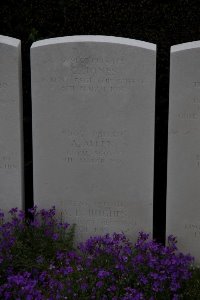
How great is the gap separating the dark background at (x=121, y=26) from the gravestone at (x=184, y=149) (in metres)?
0.62

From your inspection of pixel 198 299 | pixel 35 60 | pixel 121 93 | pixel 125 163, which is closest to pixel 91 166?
pixel 125 163

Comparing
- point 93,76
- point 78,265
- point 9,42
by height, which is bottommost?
point 78,265

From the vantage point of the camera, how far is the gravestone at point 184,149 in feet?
13.0

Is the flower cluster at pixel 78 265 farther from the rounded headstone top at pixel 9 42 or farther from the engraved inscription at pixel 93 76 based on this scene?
the rounded headstone top at pixel 9 42

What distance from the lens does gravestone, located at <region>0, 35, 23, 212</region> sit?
13.4ft

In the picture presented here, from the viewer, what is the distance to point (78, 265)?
3.81 metres

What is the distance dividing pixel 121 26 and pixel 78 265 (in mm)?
2453

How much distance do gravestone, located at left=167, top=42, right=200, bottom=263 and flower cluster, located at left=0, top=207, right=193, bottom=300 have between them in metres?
0.22

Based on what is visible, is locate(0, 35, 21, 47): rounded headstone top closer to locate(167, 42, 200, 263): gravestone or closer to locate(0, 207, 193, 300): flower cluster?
locate(167, 42, 200, 263): gravestone

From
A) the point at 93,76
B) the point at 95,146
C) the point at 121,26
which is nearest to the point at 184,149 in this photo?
the point at 95,146

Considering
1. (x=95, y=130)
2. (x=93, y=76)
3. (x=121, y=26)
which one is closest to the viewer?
(x=93, y=76)

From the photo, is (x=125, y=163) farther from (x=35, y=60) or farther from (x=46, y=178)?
(x=35, y=60)

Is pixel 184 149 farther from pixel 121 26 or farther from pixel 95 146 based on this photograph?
Answer: pixel 121 26

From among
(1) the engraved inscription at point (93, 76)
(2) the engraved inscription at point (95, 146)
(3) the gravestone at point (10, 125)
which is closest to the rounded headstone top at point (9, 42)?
(3) the gravestone at point (10, 125)
